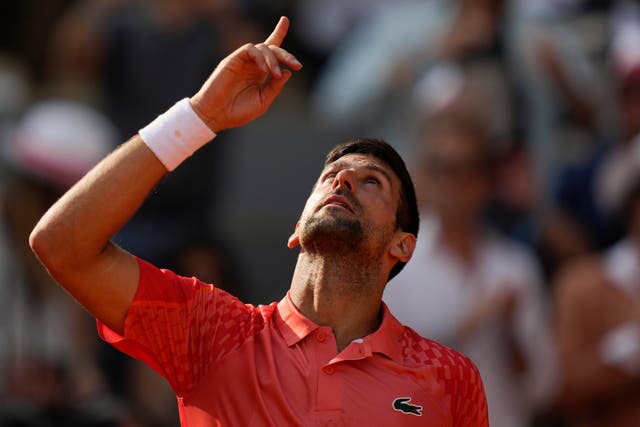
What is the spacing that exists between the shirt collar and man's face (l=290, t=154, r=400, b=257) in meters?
0.21

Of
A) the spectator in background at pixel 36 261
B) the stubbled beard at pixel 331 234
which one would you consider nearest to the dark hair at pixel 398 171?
the stubbled beard at pixel 331 234

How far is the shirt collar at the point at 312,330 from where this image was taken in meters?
4.25

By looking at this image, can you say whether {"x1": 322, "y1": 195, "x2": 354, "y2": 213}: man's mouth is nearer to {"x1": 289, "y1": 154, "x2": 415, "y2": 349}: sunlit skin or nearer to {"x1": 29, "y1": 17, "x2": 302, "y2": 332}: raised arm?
{"x1": 289, "y1": 154, "x2": 415, "y2": 349}: sunlit skin

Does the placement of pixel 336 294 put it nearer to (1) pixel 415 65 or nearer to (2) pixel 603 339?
(2) pixel 603 339

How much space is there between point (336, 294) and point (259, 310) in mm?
262

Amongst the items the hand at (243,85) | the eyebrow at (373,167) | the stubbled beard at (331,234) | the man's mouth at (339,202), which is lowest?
the stubbled beard at (331,234)

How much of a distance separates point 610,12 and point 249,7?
237 centimetres

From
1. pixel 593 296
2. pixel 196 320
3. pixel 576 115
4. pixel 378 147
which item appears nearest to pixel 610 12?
pixel 576 115

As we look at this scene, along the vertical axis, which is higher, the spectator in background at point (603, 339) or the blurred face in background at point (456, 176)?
the blurred face in background at point (456, 176)

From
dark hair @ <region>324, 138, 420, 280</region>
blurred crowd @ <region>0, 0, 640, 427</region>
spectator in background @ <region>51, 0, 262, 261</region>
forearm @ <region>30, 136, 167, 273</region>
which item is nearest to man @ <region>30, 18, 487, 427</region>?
forearm @ <region>30, 136, 167, 273</region>

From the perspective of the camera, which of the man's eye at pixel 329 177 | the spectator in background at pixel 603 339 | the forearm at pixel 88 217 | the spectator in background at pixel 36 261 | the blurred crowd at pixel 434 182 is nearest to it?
the forearm at pixel 88 217

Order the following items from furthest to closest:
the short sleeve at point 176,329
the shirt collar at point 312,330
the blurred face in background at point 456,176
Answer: the blurred face in background at point 456,176
the shirt collar at point 312,330
the short sleeve at point 176,329

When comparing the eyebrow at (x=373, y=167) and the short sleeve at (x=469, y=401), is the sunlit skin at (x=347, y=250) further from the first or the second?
the short sleeve at (x=469, y=401)

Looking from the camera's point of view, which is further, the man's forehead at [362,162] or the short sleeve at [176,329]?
the man's forehead at [362,162]
